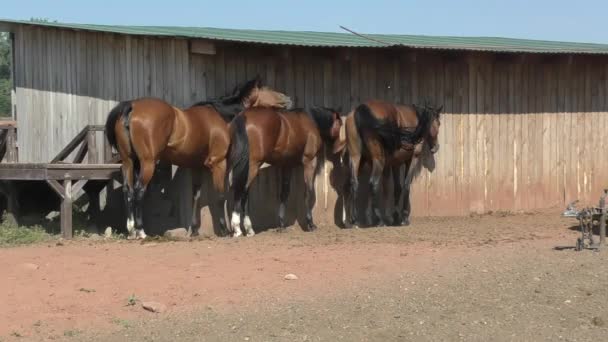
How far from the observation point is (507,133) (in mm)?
14461

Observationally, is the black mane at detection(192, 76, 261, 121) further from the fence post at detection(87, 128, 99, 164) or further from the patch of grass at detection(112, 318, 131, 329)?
the patch of grass at detection(112, 318, 131, 329)

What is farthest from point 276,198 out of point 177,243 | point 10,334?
point 10,334

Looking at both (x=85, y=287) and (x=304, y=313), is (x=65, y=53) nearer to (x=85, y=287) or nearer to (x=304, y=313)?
(x=85, y=287)

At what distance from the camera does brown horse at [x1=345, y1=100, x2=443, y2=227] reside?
12477 millimetres

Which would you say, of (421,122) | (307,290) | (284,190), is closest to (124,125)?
(284,190)

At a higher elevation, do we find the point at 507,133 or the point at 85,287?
the point at 507,133

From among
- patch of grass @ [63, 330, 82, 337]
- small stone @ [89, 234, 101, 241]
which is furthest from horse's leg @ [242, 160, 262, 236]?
patch of grass @ [63, 330, 82, 337]

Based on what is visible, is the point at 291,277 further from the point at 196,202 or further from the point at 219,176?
the point at 196,202

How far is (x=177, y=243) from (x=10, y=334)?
4296mm

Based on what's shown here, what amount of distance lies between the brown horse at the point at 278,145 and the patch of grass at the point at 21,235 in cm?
248

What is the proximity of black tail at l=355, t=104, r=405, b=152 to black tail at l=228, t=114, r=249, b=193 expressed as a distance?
181 cm

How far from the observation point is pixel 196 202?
11750 mm

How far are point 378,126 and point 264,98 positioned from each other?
167 centimetres

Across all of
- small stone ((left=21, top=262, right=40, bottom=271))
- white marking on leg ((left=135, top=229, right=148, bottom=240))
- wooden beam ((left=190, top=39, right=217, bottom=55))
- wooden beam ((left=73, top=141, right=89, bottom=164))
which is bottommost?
small stone ((left=21, top=262, right=40, bottom=271))
